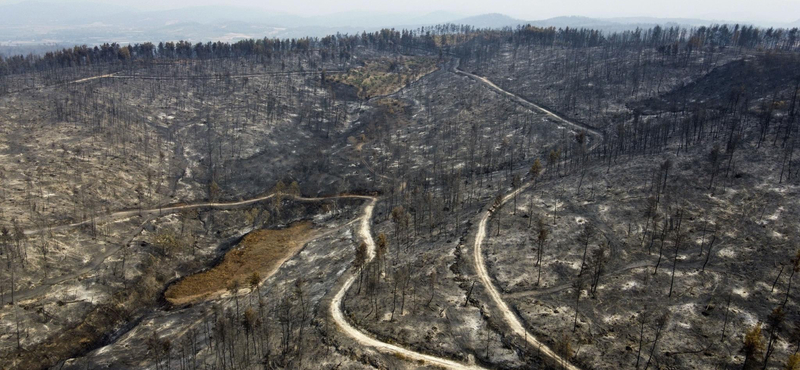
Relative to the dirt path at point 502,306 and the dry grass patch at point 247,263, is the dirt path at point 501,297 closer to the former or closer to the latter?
the dirt path at point 502,306

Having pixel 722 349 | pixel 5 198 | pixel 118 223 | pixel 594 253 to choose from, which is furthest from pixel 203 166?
pixel 722 349

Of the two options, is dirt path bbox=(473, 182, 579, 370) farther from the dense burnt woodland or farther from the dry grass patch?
the dry grass patch

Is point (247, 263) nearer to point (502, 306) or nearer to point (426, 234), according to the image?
point (426, 234)

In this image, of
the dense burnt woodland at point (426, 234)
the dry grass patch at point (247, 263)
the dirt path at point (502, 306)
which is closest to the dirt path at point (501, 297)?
the dirt path at point (502, 306)

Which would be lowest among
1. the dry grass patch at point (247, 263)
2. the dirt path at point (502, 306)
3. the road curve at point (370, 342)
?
the dry grass patch at point (247, 263)

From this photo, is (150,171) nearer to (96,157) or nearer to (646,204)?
(96,157)

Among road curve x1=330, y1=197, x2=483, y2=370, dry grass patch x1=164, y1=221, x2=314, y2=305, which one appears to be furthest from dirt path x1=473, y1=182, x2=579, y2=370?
dry grass patch x1=164, y1=221, x2=314, y2=305

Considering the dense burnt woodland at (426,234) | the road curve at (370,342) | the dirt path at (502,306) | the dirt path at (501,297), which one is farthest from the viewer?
the dense burnt woodland at (426,234)
